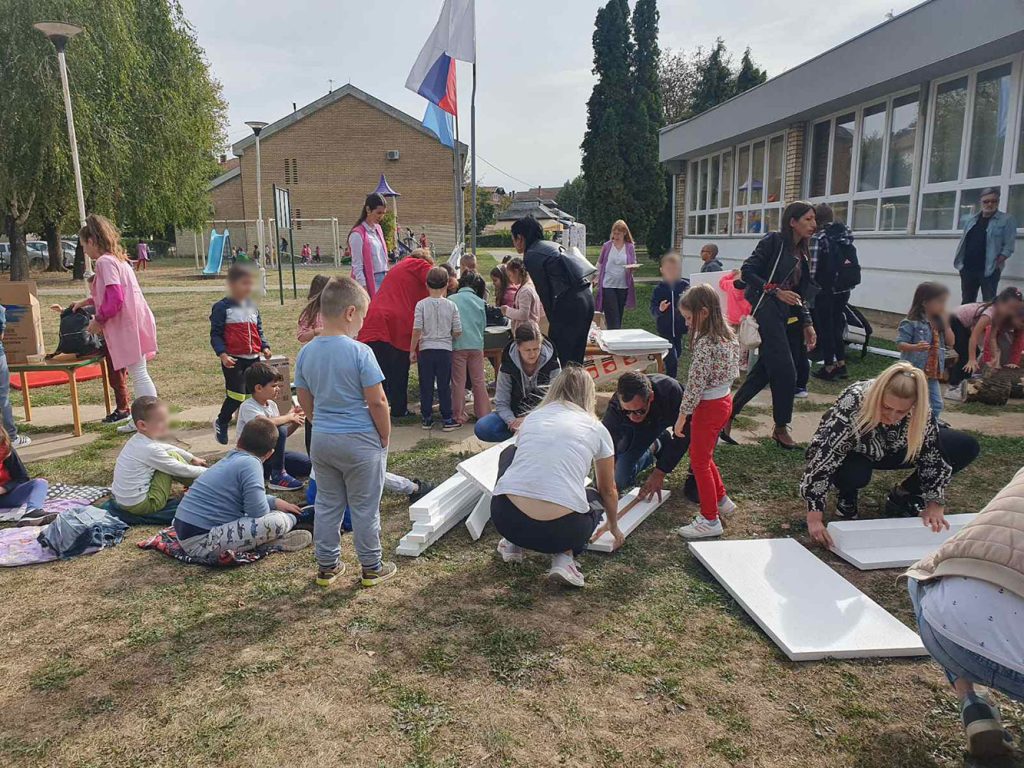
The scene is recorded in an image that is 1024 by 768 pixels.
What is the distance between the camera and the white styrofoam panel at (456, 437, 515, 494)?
14.2 ft

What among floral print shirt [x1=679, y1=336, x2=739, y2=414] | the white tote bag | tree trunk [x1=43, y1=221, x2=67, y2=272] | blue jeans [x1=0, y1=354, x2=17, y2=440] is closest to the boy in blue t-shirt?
floral print shirt [x1=679, y1=336, x2=739, y2=414]

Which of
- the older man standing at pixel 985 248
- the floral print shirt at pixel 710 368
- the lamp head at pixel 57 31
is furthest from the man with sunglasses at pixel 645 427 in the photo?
the lamp head at pixel 57 31

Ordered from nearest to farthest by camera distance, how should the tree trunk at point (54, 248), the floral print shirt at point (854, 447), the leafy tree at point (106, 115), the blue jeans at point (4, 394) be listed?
the floral print shirt at point (854, 447)
the blue jeans at point (4, 394)
the leafy tree at point (106, 115)
the tree trunk at point (54, 248)

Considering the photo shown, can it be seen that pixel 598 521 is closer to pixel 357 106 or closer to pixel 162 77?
pixel 162 77

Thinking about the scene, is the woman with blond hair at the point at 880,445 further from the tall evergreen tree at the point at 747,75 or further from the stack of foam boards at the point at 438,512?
the tall evergreen tree at the point at 747,75

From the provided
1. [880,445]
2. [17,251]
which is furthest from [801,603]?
[17,251]

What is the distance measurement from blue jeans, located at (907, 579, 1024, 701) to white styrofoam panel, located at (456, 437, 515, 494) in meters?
2.35

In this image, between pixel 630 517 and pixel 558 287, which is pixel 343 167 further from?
pixel 630 517

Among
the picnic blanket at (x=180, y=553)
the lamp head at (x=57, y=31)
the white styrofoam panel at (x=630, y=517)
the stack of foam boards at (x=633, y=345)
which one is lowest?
the picnic blanket at (x=180, y=553)

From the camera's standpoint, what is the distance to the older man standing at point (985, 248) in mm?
8523

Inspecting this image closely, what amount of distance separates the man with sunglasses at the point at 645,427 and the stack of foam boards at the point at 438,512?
1.00m

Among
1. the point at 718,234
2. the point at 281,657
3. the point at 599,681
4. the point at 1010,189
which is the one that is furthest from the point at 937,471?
the point at 718,234

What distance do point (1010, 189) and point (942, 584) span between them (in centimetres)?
933

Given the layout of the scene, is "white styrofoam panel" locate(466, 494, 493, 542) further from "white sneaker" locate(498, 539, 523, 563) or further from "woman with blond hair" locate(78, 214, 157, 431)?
"woman with blond hair" locate(78, 214, 157, 431)
